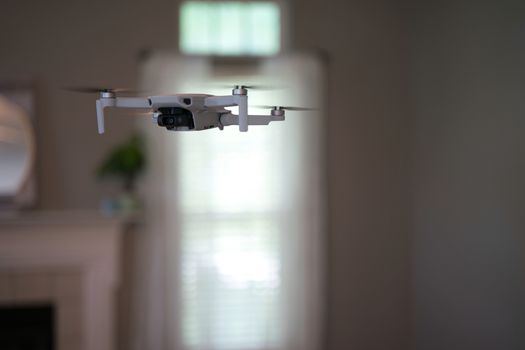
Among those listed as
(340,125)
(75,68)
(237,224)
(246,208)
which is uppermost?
(75,68)

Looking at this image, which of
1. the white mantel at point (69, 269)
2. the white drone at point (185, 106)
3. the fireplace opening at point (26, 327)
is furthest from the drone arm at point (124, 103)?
the fireplace opening at point (26, 327)

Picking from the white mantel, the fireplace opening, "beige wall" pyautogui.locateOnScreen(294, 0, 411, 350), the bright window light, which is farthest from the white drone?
the fireplace opening

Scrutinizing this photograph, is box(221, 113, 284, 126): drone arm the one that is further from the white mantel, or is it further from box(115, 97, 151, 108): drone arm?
the white mantel

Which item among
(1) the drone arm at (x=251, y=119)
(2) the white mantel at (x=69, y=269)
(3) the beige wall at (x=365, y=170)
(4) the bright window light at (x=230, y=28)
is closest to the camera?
(1) the drone arm at (x=251, y=119)

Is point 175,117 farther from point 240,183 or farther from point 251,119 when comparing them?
point 240,183

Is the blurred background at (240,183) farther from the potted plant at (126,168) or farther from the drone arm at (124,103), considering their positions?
the drone arm at (124,103)

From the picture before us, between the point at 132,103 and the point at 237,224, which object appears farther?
the point at 237,224

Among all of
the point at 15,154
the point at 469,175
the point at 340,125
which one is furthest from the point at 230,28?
the point at 469,175
